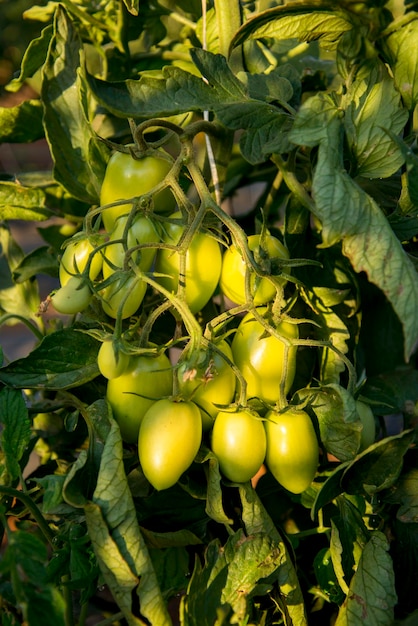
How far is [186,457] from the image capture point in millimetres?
465

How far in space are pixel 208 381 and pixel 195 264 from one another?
0.28ft

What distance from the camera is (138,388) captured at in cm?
49

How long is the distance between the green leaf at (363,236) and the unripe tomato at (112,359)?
16cm

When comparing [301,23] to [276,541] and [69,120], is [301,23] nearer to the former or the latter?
[69,120]

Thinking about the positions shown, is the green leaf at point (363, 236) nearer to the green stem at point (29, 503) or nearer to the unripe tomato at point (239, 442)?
the unripe tomato at point (239, 442)

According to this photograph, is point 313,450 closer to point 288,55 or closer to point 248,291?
point 248,291

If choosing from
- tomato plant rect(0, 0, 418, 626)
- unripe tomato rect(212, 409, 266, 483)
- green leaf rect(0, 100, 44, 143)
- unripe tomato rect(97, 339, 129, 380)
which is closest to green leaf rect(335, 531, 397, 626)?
tomato plant rect(0, 0, 418, 626)

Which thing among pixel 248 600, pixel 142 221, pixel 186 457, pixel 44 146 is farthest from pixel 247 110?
pixel 44 146

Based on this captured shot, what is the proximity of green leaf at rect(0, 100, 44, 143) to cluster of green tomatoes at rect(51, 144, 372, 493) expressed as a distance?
0.20m

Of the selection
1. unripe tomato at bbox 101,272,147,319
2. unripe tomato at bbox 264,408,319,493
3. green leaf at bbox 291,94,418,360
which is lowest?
unripe tomato at bbox 264,408,319,493

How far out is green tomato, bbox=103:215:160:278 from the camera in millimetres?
485

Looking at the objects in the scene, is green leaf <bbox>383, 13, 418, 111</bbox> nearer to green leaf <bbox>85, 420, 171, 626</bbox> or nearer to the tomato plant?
the tomato plant

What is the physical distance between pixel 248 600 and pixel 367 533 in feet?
0.37

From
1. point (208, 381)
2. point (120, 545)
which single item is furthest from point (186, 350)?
point (120, 545)
